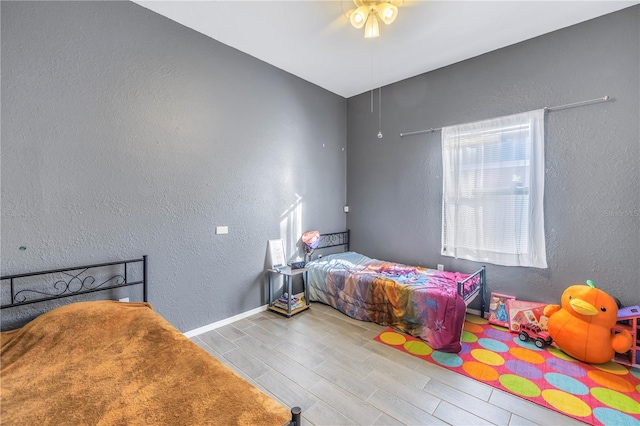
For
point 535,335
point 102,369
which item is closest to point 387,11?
point 102,369

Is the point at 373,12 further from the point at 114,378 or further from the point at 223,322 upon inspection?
the point at 223,322

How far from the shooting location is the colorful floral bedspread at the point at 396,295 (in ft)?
7.98

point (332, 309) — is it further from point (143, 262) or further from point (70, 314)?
point (70, 314)

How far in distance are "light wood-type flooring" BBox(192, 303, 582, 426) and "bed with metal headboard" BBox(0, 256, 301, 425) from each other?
78 centimetres

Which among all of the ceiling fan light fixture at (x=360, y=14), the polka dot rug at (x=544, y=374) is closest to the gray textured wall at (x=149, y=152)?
the ceiling fan light fixture at (x=360, y=14)

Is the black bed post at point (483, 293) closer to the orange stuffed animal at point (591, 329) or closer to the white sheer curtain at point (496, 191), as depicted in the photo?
the white sheer curtain at point (496, 191)

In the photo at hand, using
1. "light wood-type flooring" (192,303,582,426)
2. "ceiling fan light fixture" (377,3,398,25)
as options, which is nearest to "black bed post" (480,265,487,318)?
"light wood-type flooring" (192,303,582,426)

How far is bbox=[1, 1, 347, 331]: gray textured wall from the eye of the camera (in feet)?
6.11

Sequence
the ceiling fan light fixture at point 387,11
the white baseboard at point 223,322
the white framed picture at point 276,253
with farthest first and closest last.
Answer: the white framed picture at point 276,253, the white baseboard at point 223,322, the ceiling fan light fixture at point 387,11

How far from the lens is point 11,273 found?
181cm

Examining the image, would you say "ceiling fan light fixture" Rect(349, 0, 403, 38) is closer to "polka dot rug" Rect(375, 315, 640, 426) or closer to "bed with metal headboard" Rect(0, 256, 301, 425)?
"bed with metal headboard" Rect(0, 256, 301, 425)

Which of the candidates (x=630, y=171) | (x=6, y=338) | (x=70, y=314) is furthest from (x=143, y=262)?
(x=630, y=171)

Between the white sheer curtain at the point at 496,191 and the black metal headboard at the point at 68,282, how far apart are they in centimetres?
339

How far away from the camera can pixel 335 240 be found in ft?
14.2
